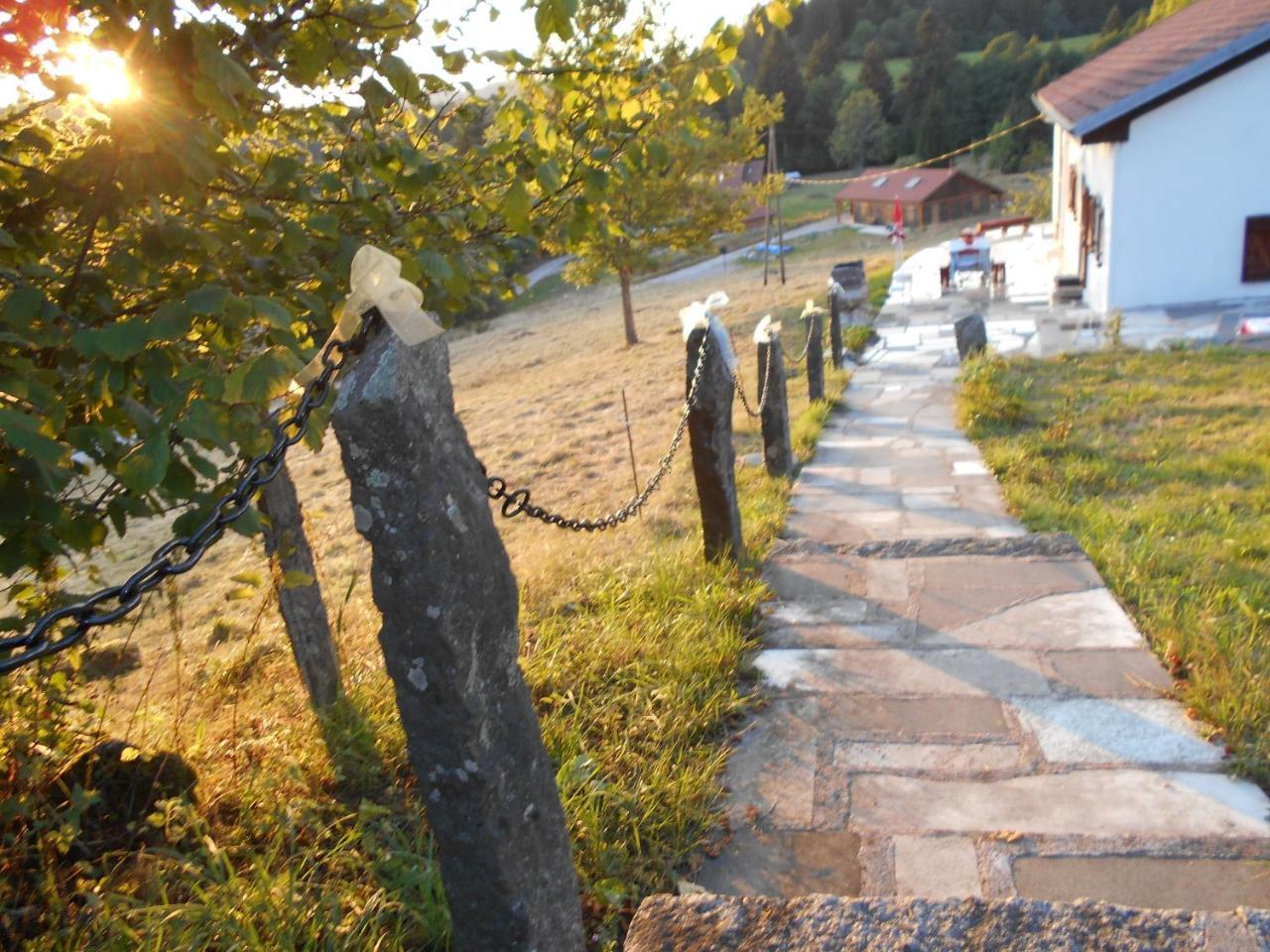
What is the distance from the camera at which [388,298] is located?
1.99 metres

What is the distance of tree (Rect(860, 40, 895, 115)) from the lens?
6512 centimetres

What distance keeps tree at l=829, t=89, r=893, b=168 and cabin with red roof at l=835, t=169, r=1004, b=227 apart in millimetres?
18636

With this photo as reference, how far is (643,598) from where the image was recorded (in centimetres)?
471

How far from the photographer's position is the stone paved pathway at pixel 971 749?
114 inches

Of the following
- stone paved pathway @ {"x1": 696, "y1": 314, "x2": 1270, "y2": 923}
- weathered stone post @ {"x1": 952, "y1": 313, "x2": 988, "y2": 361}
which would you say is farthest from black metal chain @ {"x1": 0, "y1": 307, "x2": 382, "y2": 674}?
weathered stone post @ {"x1": 952, "y1": 313, "x2": 988, "y2": 361}

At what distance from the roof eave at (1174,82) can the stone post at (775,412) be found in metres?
9.82

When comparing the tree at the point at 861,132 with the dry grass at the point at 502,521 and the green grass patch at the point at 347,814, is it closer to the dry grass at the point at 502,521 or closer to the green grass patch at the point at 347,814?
the dry grass at the point at 502,521

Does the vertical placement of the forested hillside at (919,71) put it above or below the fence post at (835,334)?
above

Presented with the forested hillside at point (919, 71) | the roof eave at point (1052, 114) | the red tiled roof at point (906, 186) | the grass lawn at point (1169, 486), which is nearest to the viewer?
the grass lawn at point (1169, 486)

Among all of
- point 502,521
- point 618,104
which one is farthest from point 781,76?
point 618,104

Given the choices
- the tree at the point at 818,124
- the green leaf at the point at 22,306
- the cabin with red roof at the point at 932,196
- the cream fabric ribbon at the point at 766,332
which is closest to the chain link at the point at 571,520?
the green leaf at the point at 22,306

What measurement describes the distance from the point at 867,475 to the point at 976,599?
2.99 meters

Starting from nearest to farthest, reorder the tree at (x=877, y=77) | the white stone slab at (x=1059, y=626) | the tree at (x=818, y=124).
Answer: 1. the white stone slab at (x=1059, y=626)
2. the tree at (x=877, y=77)
3. the tree at (x=818, y=124)

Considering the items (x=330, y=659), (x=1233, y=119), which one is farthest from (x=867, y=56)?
(x=330, y=659)
